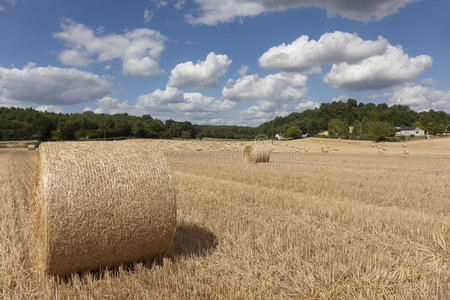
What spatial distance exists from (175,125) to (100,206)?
206 ft

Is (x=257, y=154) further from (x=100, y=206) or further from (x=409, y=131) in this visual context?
(x=409, y=131)

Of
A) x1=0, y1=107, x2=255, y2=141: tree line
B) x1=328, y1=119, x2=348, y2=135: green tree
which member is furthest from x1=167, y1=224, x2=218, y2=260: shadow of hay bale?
x1=328, y1=119, x2=348, y2=135: green tree

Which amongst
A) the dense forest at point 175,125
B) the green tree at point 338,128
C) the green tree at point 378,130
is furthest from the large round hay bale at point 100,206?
the green tree at point 338,128

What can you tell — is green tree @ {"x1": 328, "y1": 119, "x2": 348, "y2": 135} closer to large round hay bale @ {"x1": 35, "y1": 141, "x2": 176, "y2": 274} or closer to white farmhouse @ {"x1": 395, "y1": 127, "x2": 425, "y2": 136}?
white farmhouse @ {"x1": 395, "y1": 127, "x2": 425, "y2": 136}

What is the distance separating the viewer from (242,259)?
4336 mm

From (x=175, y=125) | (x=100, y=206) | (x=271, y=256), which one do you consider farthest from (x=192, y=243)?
A: (x=175, y=125)

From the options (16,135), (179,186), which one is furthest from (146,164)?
(16,135)

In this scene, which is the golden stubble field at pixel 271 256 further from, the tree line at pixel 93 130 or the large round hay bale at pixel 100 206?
the tree line at pixel 93 130

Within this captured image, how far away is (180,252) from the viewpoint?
4680 mm

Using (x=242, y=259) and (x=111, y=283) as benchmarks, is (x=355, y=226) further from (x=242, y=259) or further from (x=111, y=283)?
(x=111, y=283)

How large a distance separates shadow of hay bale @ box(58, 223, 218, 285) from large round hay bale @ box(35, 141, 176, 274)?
0.41 feet

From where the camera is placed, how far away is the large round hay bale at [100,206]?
377cm

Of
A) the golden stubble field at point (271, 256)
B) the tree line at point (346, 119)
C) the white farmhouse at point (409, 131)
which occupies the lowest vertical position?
the golden stubble field at point (271, 256)

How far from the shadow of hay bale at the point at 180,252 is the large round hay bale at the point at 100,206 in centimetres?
12
